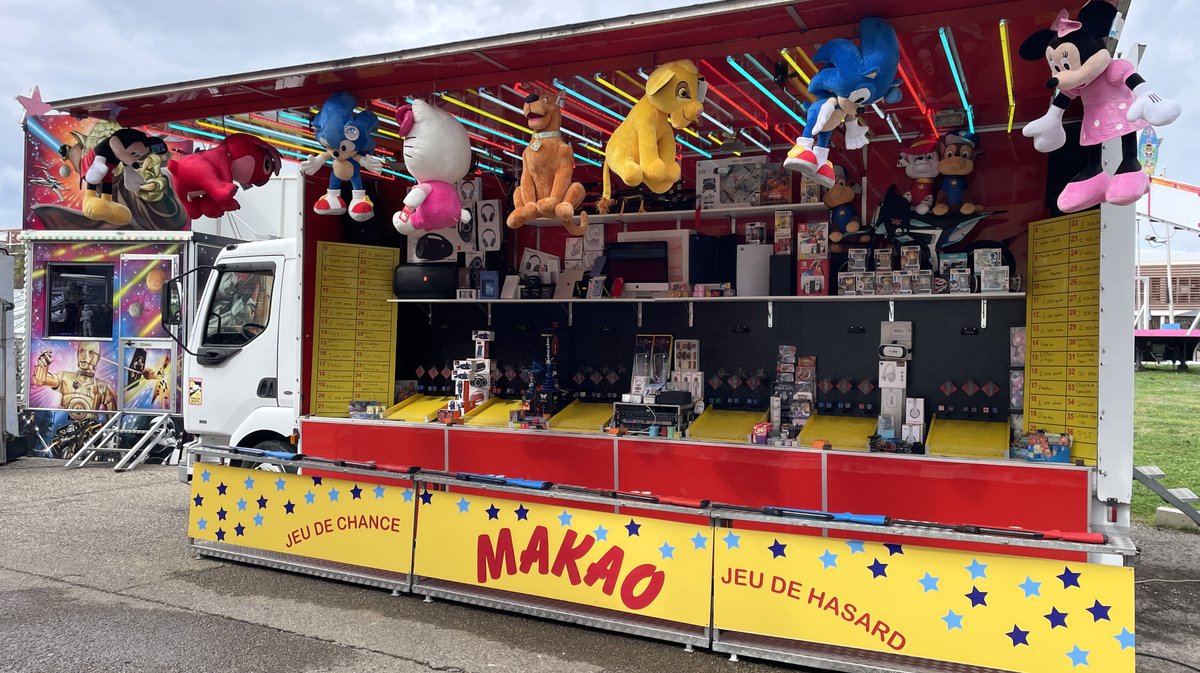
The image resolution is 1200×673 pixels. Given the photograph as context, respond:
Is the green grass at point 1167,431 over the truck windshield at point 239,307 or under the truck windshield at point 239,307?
under

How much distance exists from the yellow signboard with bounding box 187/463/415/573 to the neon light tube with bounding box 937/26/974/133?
352 cm

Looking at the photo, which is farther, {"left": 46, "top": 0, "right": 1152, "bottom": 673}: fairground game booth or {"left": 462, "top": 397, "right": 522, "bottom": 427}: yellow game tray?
{"left": 462, "top": 397, "right": 522, "bottom": 427}: yellow game tray

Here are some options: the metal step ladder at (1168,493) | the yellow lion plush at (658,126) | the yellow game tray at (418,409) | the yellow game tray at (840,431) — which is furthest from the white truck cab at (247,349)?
the metal step ladder at (1168,493)

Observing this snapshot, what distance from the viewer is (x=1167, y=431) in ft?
36.9

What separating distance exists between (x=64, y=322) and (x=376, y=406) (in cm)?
644

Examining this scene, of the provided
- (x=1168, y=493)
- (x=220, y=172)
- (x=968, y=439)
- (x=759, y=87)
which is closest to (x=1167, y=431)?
(x=1168, y=493)

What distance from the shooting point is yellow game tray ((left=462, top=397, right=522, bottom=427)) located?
575 cm

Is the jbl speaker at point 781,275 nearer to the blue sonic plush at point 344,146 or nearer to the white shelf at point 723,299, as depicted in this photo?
the white shelf at point 723,299

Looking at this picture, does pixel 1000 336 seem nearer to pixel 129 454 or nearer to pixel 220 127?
pixel 220 127

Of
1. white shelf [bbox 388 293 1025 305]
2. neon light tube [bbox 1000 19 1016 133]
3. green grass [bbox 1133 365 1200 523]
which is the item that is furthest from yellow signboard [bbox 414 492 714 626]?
green grass [bbox 1133 365 1200 523]

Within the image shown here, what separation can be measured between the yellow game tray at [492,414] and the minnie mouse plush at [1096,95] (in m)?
3.78

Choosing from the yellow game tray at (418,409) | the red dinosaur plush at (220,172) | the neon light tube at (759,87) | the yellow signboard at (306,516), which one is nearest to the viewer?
the neon light tube at (759,87)

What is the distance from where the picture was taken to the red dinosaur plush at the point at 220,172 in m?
4.99

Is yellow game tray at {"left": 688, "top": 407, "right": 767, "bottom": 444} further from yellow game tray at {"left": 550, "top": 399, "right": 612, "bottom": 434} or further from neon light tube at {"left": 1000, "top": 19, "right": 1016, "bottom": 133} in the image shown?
neon light tube at {"left": 1000, "top": 19, "right": 1016, "bottom": 133}
